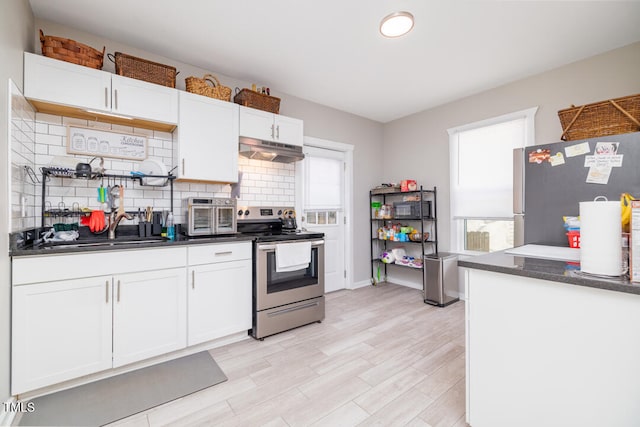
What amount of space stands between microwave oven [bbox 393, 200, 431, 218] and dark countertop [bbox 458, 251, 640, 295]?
2391 millimetres

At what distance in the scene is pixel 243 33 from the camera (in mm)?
2395

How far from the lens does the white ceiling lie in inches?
82.7

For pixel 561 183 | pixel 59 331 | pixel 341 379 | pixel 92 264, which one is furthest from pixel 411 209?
pixel 59 331

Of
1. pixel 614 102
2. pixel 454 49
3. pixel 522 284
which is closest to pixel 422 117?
pixel 454 49

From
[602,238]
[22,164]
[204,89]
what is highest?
[204,89]

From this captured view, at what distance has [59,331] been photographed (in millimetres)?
1766

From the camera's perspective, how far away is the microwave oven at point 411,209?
3.93 metres

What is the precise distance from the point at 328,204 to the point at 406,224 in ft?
4.22

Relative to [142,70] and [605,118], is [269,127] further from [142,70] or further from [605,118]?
[605,118]

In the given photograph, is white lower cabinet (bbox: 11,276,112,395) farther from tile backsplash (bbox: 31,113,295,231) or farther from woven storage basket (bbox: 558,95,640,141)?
woven storage basket (bbox: 558,95,640,141)

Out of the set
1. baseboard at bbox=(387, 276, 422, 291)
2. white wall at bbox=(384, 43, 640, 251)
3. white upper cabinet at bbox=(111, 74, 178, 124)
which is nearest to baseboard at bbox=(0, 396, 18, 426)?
white upper cabinet at bbox=(111, 74, 178, 124)

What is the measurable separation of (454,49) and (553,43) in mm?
863

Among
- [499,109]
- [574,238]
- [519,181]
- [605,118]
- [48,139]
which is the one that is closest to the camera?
[574,238]

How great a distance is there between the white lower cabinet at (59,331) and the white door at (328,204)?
7.69 feet
